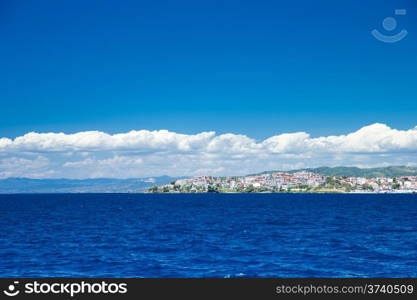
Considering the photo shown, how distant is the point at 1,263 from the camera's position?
39125 millimetres

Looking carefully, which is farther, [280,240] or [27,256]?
[280,240]

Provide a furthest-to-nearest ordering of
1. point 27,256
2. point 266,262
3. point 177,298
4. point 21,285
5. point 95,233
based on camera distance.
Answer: point 95,233
point 27,256
point 266,262
point 21,285
point 177,298

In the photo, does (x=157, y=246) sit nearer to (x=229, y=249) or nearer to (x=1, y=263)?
(x=229, y=249)

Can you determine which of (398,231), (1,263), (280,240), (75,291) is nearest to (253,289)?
(75,291)

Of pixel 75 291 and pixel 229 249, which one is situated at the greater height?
pixel 75 291

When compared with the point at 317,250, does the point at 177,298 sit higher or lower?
higher

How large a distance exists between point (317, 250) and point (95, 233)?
36.9m

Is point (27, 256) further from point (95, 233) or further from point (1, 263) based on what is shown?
point (95, 233)

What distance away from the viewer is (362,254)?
43281mm

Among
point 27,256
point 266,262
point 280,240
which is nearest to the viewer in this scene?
point 266,262

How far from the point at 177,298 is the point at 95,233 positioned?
59.3 m

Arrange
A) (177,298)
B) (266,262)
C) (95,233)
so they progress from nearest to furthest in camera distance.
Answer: (177,298)
(266,262)
(95,233)

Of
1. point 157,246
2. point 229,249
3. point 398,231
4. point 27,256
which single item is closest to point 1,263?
point 27,256

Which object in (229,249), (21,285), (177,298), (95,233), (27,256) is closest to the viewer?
(177,298)
